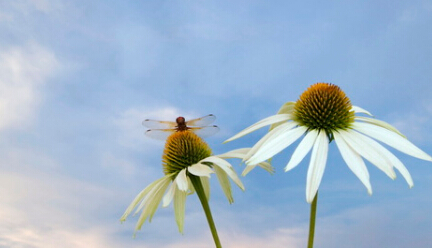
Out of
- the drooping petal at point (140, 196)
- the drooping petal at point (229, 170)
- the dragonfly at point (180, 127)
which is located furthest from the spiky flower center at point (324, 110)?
the drooping petal at point (140, 196)

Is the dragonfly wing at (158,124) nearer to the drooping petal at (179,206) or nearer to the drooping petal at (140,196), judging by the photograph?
the drooping petal at (140,196)

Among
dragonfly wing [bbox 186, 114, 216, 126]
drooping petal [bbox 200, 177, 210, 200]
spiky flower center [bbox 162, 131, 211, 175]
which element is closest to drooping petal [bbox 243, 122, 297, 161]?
spiky flower center [bbox 162, 131, 211, 175]

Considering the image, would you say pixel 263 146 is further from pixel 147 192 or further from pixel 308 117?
pixel 147 192

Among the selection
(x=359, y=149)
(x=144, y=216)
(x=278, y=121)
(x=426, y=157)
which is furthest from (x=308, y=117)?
(x=144, y=216)

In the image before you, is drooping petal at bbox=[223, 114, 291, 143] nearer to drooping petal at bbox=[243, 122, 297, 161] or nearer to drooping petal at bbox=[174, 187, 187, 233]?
drooping petal at bbox=[243, 122, 297, 161]

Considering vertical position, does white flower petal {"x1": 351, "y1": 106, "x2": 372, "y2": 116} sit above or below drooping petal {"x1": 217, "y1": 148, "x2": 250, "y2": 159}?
above

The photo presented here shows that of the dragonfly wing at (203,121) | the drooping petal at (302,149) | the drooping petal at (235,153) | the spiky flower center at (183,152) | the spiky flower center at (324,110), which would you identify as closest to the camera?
the drooping petal at (302,149)
